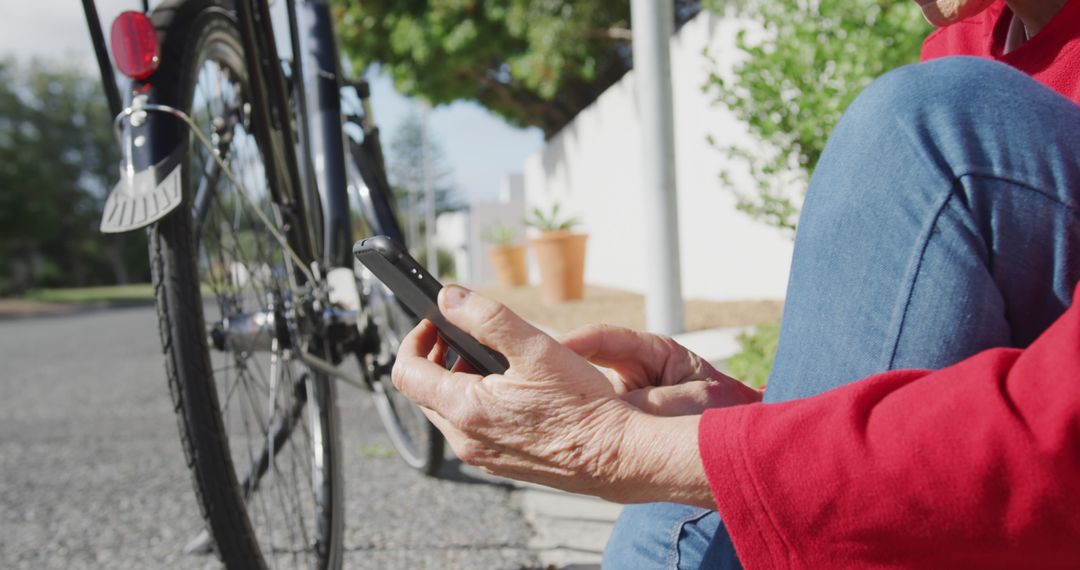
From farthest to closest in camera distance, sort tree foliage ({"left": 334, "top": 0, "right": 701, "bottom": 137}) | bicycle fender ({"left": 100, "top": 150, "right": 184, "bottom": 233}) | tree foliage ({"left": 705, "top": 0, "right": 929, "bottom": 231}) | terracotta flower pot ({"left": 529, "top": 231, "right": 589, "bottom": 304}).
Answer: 1. tree foliage ({"left": 334, "top": 0, "right": 701, "bottom": 137})
2. terracotta flower pot ({"left": 529, "top": 231, "right": 589, "bottom": 304})
3. tree foliage ({"left": 705, "top": 0, "right": 929, "bottom": 231})
4. bicycle fender ({"left": 100, "top": 150, "right": 184, "bottom": 233})

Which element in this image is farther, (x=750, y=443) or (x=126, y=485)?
(x=126, y=485)

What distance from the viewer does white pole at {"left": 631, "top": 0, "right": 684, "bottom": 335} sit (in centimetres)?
379

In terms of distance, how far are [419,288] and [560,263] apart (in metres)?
6.94

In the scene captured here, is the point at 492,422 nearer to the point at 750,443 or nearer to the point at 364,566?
the point at 750,443

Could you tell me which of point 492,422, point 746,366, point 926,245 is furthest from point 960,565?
point 746,366

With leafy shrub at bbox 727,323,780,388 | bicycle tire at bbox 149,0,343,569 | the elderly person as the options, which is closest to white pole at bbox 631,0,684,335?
leafy shrub at bbox 727,323,780,388

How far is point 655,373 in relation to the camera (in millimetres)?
894

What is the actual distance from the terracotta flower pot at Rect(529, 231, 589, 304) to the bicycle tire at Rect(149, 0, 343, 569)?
5.84 meters

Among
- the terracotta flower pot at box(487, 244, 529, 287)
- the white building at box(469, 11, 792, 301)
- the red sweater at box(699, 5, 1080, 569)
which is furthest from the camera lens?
the terracotta flower pot at box(487, 244, 529, 287)

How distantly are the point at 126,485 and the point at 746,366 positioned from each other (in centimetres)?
187

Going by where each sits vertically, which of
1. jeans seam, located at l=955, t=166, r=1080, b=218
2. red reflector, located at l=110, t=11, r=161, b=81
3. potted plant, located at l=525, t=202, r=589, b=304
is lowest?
potted plant, located at l=525, t=202, r=589, b=304

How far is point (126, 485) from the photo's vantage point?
8.35 feet

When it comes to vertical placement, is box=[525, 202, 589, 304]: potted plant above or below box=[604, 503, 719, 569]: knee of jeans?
below

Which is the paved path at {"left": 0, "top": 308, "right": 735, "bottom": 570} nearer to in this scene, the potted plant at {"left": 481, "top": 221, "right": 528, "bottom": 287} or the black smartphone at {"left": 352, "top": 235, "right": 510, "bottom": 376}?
the black smartphone at {"left": 352, "top": 235, "right": 510, "bottom": 376}
